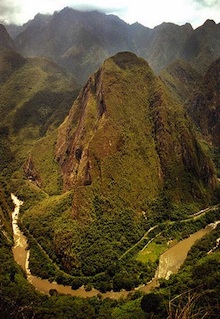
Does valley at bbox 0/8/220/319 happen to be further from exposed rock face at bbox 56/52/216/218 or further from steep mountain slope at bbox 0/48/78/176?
steep mountain slope at bbox 0/48/78/176

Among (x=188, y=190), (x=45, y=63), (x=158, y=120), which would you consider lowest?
(x=188, y=190)

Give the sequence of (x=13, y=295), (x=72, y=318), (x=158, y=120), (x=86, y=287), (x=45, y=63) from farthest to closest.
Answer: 1. (x=45, y=63)
2. (x=158, y=120)
3. (x=86, y=287)
4. (x=13, y=295)
5. (x=72, y=318)

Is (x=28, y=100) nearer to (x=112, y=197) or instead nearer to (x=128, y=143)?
(x=128, y=143)

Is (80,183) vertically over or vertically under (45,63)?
under

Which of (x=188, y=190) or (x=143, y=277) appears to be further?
(x=188, y=190)

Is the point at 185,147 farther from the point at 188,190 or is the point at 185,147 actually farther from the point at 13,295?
the point at 13,295

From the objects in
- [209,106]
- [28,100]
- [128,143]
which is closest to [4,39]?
[28,100]

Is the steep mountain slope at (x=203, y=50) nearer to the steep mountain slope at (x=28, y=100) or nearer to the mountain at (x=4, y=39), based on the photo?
the steep mountain slope at (x=28, y=100)

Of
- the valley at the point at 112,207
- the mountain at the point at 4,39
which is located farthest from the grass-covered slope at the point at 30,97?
the mountain at the point at 4,39

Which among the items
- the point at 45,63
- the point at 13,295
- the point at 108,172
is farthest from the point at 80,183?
the point at 45,63
